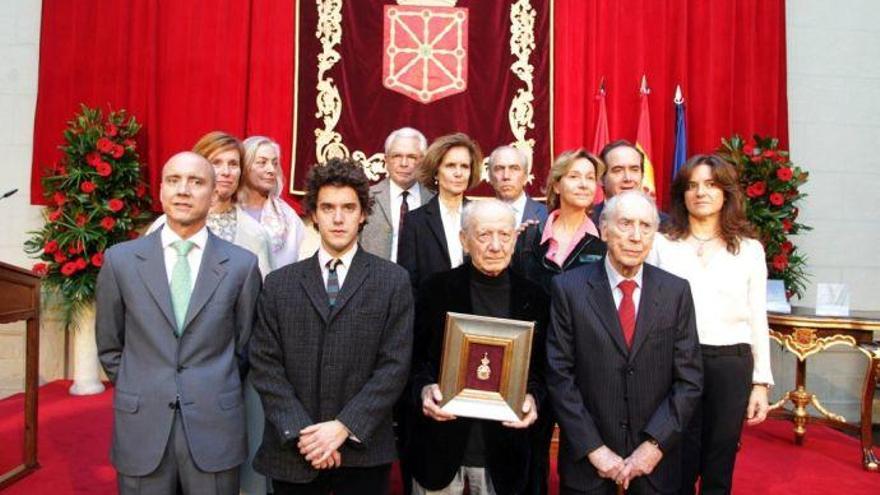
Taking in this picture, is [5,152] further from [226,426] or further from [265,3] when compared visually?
[226,426]

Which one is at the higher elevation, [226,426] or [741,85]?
[741,85]

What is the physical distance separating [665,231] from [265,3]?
3856mm

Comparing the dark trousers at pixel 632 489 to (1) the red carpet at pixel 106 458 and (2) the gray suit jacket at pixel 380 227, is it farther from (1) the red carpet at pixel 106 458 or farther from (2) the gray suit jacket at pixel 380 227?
(2) the gray suit jacket at pixel 380 227

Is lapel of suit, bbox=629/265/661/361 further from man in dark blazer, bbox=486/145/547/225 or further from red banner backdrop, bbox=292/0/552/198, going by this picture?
red banner backdrop, bbox=292/0/552/198

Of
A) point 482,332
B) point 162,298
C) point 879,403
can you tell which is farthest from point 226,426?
point 879,403

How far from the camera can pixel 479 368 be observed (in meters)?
2.03

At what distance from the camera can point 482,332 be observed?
6.62ft

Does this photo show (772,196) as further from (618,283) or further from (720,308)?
(618,283)

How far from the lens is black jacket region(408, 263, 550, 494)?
2.11 metres

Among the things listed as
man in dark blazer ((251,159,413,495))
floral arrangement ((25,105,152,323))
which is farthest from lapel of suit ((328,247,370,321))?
floral arrangement ((25,105,152,323))

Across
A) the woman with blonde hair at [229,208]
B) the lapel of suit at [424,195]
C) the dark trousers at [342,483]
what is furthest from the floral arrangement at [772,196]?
the dark trousers at [342,483]

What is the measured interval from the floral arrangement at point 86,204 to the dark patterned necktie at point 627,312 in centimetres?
380

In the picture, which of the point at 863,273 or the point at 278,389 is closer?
the point at 278,389

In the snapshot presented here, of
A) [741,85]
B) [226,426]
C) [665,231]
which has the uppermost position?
[741,85]
